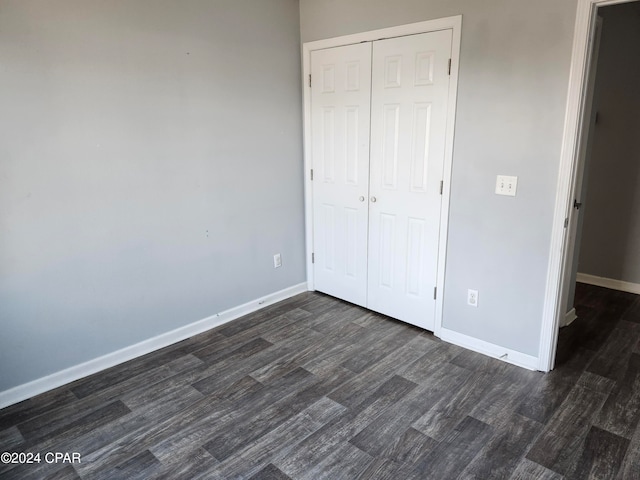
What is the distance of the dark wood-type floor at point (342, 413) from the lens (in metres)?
1.89

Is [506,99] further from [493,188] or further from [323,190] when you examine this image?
[323,190]

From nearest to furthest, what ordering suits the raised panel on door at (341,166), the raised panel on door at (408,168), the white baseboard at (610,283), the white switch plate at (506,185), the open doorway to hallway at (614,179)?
the white switch plate at (506,185) → the raised panel on door at (408,168) → the raised panel on door at (341,166) → the open doorway to hallway at (614,179) → the white baseboard at (610,283)

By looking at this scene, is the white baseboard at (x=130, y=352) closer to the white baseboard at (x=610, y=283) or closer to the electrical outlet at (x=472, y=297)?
the electrical outlet at (x=472, y=297)

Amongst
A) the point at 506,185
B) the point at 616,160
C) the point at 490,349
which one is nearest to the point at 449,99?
the point at 506,185

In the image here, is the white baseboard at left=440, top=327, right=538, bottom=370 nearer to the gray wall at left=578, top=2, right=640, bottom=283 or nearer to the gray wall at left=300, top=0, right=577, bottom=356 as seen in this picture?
the gray wall at left=300, top=0, right=577, bottom=356

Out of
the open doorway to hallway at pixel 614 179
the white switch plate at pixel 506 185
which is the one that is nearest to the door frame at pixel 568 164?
the white switch plate at pixel 506 185

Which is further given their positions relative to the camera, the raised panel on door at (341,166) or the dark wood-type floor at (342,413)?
the raised panel on door at (341,166)

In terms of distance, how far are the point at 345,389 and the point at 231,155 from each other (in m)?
1.79

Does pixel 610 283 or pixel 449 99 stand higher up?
pixel 449 99

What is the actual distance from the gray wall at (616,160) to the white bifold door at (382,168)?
69.0 inches

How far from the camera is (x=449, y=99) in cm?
263

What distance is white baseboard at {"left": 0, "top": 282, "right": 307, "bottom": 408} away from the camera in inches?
92.7

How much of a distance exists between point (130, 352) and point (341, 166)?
6.60 feet

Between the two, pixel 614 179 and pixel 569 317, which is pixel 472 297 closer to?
pixel 569 317
